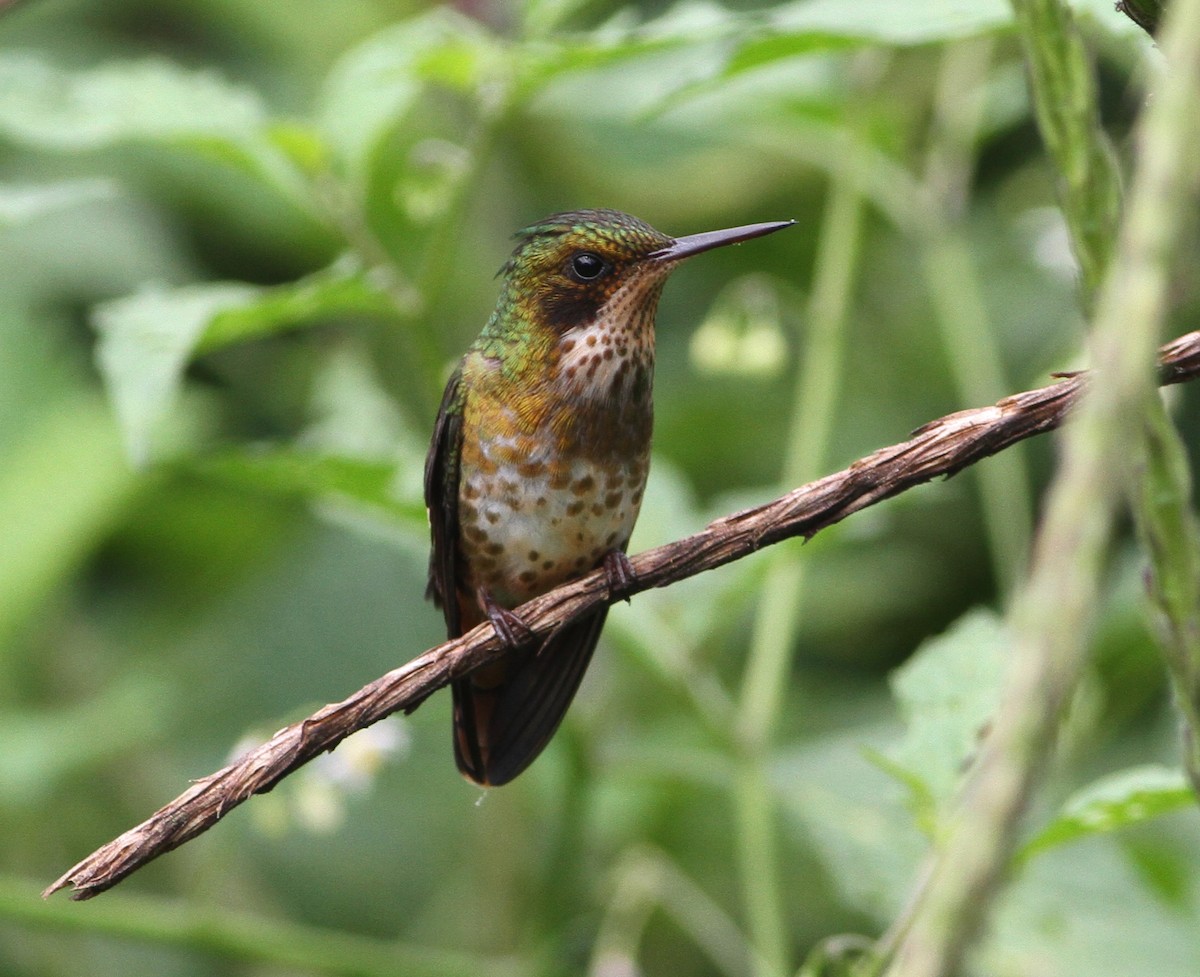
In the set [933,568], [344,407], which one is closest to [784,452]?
[933,568]

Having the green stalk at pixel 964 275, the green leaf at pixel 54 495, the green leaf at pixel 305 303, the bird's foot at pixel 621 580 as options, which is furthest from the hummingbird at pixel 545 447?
the green leaf at pixel 54 495

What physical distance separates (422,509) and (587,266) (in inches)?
22.0

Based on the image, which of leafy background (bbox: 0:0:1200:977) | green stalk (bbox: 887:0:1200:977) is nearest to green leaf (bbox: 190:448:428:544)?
leafy background (bbox: 0:0:1200:977)

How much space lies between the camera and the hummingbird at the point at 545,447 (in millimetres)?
2613

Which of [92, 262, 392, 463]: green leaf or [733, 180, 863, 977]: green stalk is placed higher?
[92, 262, 392, 463]: green leaf

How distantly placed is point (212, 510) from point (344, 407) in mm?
1637

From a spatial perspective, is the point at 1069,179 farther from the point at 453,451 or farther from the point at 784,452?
the point at 784,452

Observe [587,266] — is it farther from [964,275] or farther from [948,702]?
[964,275]

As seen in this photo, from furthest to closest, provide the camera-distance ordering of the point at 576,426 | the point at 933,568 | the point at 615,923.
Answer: the point at 933,568 → the point at 615,923 → the point at 576,426

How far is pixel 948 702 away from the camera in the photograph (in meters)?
2.29

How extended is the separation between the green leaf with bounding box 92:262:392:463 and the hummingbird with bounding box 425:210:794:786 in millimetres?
257

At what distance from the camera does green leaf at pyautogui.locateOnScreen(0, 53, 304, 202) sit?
275 cm

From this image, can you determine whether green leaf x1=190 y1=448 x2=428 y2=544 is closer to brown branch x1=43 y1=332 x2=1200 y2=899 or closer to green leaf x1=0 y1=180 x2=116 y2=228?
green leaf x1=0 y1=180 x2=116 y2=228

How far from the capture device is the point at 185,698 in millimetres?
4496
